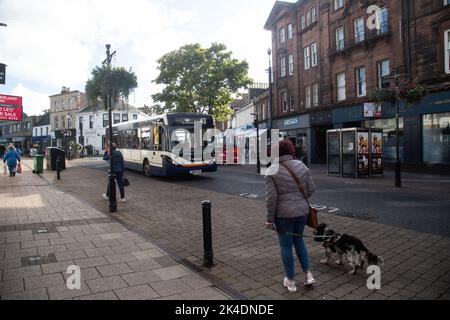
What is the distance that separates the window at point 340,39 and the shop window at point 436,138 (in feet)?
28.2

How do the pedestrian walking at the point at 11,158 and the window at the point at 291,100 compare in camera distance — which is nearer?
the pedestrian walking at the point at 11,158

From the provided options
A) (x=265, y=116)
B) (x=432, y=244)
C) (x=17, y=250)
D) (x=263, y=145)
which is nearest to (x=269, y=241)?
(x=432, y=244)

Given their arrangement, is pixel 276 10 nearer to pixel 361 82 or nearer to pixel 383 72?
pixel 361 82

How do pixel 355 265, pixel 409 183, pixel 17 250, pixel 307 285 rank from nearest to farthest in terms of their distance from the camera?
pixel 307 285
pixel 355 265
pixel 17 250
pixel 409 183

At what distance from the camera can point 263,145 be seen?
2842 cm

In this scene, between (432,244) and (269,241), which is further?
(269,241)

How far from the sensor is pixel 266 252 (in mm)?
5441

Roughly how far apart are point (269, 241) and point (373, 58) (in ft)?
62.7

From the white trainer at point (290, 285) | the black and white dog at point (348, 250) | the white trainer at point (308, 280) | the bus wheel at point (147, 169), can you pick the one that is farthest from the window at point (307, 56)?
the white trainer at point (290, 285)

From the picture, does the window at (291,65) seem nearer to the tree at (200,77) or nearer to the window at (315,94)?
the window at (315,94)

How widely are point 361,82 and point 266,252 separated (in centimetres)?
2005

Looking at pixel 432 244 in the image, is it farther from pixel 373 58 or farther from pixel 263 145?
pixel 263 145

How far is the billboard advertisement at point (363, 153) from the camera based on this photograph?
1602cm

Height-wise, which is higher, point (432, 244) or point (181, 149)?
point (181, 149)
